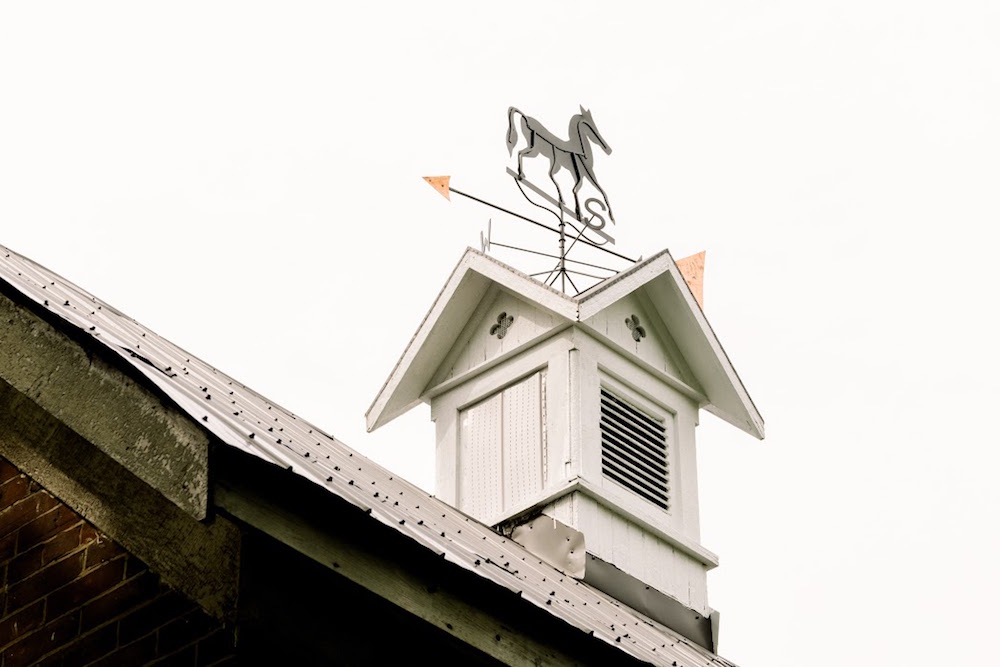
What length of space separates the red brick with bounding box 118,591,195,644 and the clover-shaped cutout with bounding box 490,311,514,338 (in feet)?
32.0

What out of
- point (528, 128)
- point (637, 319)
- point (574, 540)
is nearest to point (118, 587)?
point (574, 540)

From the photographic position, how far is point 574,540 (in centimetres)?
1347

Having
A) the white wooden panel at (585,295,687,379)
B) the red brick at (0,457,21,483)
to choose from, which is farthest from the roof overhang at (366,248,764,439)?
the red brick at (0,457,21,483)

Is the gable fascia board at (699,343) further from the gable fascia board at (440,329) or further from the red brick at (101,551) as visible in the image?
the red brick at (101,551)

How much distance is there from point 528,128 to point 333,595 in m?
12.2

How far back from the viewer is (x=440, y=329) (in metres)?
15.9

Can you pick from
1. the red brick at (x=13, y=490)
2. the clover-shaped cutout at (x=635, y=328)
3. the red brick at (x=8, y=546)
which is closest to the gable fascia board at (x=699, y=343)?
the clover-shaped cutout at (x=635, y=328)

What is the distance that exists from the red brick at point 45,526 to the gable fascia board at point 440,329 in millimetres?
9182

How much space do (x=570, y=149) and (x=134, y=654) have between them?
12.6 meters

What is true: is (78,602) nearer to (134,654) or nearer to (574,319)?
(134,654)

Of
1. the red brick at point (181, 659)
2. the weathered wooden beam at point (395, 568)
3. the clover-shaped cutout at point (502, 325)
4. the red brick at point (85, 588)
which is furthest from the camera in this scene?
the clover-shaped cutout at point (502, 325)

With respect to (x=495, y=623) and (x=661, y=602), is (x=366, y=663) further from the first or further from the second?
(x=661, y=602)

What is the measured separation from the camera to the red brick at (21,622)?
250 inches

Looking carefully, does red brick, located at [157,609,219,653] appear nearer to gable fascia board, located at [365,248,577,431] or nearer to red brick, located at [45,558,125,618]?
red brick, located at [45,558,125,618]
